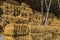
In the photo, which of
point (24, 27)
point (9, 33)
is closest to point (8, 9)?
point (24, 27)

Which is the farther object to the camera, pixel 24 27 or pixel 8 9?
pixel 8 9

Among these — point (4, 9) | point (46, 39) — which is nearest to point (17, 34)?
point (46, 39)

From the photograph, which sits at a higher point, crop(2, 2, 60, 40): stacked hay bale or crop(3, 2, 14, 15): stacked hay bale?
crop(3, 2, 14, 15): stacked hay bale

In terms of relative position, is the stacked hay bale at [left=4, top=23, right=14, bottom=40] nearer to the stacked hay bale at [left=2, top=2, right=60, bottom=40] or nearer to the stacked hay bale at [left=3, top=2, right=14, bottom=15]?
the stacked hay bale at [left=2, top=2, right=60, bottom=40]

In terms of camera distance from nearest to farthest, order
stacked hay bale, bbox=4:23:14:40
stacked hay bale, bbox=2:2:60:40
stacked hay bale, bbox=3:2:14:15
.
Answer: stacked hay bale, bbox=4:23:14:40 → stacked hay bale, bbox=2:2:60:40 → stacked hay bale, bbox=3:2:14:15

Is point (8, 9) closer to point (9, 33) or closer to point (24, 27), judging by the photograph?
point (24, 27)

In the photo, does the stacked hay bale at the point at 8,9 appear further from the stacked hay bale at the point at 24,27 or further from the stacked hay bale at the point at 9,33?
the stacked hay bale at the point at 9,33

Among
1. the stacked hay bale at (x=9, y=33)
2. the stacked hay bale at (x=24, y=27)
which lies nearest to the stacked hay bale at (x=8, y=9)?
the stacked hay bale at (x=24, y=27)

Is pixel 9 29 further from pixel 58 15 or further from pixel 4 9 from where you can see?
pixel 58 15

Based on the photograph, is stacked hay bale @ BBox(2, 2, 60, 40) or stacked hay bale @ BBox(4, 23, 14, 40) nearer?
stacked hay bale @ BBox(4, 23, 14, 40)

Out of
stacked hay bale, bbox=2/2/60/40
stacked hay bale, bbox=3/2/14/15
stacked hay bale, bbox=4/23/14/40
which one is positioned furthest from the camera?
stacked hay bale, bbox=3/2/14/15

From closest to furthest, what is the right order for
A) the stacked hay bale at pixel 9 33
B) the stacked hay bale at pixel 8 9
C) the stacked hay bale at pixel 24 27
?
the stacked hay bale at pixel 9 33 → the stacked hay bale at pixel 24 27 → the stacked hay bale at pixel 8 9

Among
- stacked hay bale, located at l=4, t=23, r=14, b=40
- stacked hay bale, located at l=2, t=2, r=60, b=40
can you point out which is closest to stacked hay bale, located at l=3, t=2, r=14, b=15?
stacked hay bale, located at l=2, t=2, r=60, b=40

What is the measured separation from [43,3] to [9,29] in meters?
4.79
